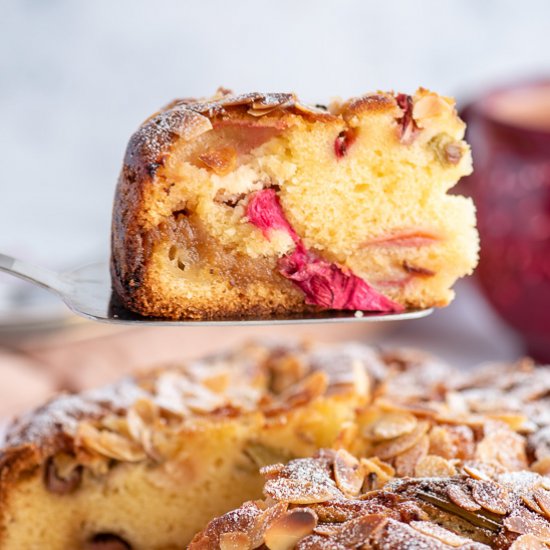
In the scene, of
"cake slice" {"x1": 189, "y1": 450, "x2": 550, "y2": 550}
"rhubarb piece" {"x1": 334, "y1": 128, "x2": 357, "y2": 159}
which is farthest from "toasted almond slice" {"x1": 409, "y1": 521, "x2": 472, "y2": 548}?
"rhubarb piece" {"x1": 334, "y1": 128, "x2": 357, "y2": 159}

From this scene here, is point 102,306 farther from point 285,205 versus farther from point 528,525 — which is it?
point 528,525

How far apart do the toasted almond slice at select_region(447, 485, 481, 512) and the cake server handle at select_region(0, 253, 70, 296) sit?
106 centimetres

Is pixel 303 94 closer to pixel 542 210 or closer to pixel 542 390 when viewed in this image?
pixel 542 210

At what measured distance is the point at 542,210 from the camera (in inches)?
146

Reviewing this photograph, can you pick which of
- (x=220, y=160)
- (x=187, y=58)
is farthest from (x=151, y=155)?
(x=187, y=58)

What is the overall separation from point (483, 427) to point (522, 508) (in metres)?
0.50

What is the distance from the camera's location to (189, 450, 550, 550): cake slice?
1.82 meters

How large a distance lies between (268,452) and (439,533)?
842 mm

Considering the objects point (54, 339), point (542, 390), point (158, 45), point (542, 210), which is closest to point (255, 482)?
point (542, 390)

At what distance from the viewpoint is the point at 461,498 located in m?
1.94

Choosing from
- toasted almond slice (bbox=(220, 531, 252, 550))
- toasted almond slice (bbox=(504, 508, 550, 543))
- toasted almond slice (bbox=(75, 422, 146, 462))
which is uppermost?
toasted almond slice (bbox=(504, 508, 550, 543))

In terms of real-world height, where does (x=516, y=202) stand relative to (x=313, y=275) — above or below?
above

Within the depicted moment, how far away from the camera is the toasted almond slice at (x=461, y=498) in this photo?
1.91 m

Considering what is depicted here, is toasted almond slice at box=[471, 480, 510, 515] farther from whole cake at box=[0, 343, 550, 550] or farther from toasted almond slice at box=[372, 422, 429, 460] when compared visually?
toasted almond slice at box=[372, 422, 429, 460]
